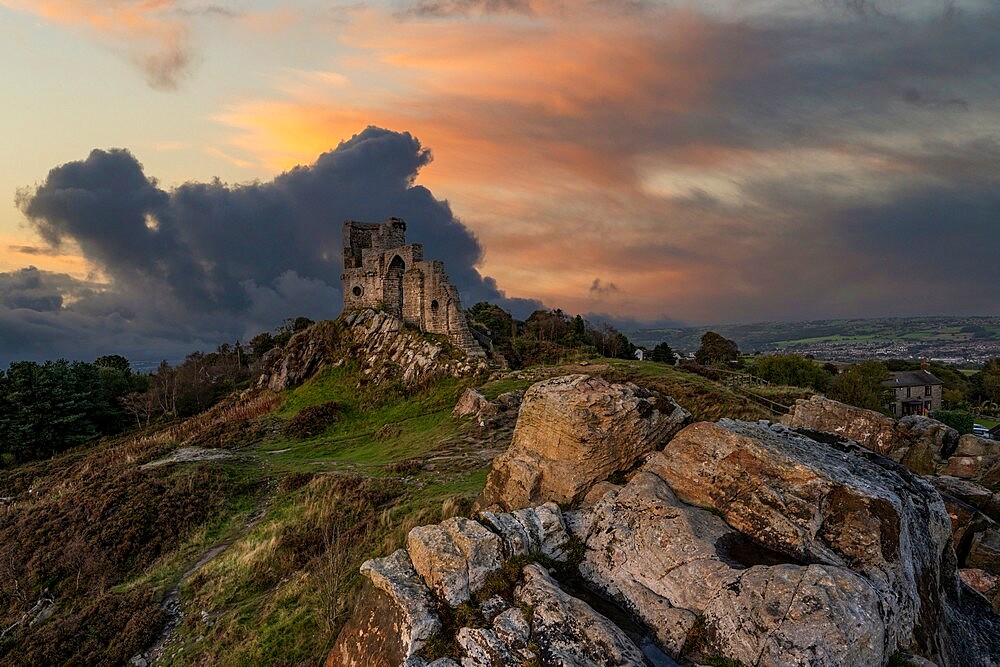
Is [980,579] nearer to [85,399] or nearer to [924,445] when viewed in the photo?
[924,445]

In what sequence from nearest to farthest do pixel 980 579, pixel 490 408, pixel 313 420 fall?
pixel 980 579 → pixel 490 408 → pixel 313 420

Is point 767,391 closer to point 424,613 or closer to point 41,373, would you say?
point 424,613

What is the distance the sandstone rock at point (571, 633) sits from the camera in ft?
25.9

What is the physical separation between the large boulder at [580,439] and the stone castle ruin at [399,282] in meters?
26.2

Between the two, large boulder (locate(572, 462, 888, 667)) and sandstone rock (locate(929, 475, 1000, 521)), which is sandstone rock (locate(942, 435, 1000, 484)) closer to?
sandstone rock (locate(929, 475, 1000, 521))

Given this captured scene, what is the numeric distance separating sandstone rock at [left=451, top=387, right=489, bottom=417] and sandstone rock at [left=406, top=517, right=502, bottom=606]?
2020 cm

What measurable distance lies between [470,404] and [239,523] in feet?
45.8

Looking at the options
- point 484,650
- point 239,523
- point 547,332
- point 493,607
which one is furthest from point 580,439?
point 547,332

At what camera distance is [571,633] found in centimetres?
827

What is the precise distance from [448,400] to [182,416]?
4624 cm

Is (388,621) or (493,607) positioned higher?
(493,607)

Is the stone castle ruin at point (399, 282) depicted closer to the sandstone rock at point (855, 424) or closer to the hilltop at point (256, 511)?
the hilltop at point (256, 511)

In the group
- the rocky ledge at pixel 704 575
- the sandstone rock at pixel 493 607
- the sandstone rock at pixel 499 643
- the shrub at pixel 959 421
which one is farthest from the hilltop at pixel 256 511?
the shrub at pixel 959 421

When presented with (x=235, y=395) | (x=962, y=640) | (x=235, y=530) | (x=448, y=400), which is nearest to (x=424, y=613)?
(x=962, y=640)
